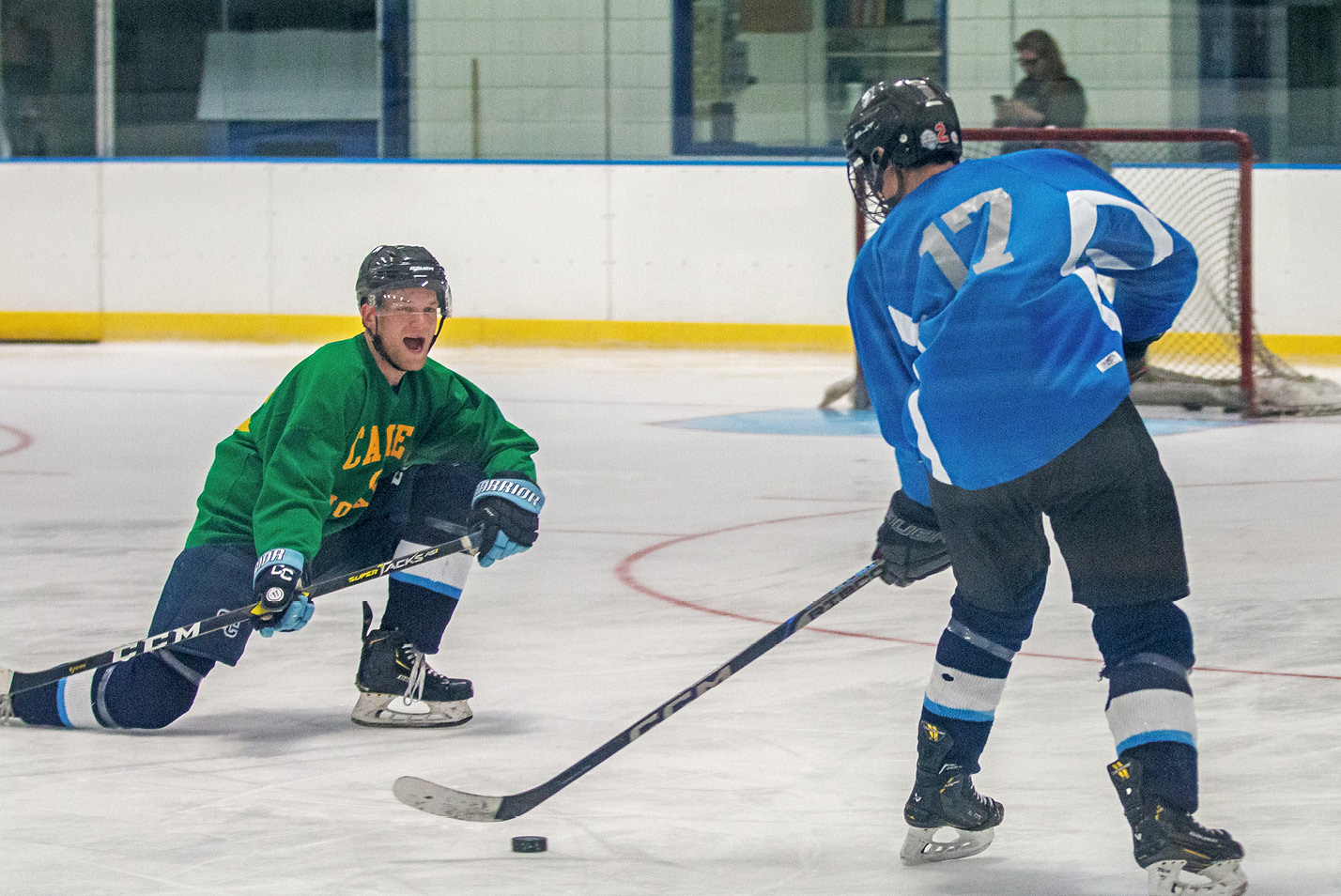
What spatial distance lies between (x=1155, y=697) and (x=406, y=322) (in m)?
1.30

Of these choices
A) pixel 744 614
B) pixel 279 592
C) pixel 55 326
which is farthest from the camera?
pixel 55 326

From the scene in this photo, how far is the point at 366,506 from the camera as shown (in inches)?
123

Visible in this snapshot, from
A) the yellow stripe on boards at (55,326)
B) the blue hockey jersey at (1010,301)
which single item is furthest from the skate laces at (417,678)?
the yellow stripe on boards at (55,326)

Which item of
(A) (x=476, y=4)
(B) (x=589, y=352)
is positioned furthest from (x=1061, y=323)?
(A) (x=476, y=4)

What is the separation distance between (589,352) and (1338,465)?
5.06 metres

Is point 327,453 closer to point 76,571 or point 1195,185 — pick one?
point 76,571

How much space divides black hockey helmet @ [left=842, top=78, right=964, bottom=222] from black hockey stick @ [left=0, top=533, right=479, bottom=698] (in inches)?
36.1

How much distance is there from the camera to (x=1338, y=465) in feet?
19.8

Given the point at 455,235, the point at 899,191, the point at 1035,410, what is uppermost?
the point at 455,235

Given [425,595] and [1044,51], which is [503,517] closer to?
[425,595]

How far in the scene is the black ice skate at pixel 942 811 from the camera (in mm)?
2344

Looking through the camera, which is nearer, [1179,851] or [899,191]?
[1179,851]

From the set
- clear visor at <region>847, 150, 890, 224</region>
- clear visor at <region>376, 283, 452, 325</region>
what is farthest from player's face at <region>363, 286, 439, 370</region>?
clear visor at <region>847, 150, 890, 224</region>

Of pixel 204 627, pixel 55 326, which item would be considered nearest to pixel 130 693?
pixel 204 627
